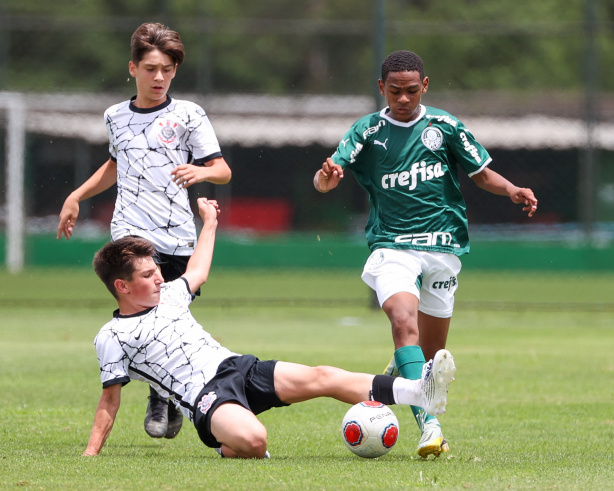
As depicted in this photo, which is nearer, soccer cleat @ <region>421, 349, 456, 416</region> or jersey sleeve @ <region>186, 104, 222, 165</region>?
soccer cleat @ <region>421, 349, 456, 416</region>

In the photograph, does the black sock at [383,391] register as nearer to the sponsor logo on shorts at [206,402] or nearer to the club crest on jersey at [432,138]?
the sponsor logo on shorts at [206,402]

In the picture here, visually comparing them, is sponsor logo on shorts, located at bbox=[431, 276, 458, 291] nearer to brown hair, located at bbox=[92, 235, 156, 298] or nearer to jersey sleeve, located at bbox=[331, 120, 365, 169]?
jersey sleeve, located at bbox=[331, 120, 365, 169]

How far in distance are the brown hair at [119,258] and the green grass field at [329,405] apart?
2.71 feet

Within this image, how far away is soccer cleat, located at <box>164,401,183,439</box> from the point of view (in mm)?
5953

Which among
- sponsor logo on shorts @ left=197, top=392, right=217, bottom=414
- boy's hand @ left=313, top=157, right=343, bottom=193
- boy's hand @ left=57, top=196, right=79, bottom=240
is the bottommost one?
sponsor logo on shorts @ left=197, top=392, right=217, bottom=414

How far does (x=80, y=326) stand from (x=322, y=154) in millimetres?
6260

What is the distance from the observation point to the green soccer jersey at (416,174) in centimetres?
582

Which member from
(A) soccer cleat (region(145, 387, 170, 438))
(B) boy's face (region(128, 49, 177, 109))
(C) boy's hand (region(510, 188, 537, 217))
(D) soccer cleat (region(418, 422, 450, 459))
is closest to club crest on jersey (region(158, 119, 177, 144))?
(B) boy's face (region(128, 49, 177, 109))

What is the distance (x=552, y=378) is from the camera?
8312mm

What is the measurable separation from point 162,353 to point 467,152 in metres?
1.96

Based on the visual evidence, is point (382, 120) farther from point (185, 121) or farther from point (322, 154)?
point (322, 154)

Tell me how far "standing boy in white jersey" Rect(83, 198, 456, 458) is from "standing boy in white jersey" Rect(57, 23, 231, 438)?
789 millimetres

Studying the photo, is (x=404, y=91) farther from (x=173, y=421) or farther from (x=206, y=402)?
(x=173, y=421)

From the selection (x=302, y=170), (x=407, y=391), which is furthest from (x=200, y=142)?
(x=302, y=170)
